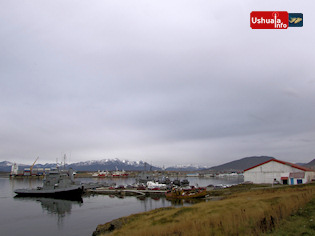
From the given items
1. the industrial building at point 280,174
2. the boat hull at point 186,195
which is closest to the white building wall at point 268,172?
the industrial building at point 280,174

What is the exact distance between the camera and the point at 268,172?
63219 mm

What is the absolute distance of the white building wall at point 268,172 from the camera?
61281mm

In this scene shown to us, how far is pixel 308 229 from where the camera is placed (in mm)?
12219

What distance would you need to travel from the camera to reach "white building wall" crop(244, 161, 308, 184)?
201 ft

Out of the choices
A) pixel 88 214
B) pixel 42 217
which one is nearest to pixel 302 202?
pixel 88 214

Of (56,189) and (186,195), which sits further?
(56,189)

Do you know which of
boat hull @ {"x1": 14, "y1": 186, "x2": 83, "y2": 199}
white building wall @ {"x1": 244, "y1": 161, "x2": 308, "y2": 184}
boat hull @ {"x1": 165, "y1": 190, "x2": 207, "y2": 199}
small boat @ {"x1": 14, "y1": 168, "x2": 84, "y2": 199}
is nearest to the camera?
boat hull @ {"x1": 165, "y1": 190, "x2": 207, "y2": 199}

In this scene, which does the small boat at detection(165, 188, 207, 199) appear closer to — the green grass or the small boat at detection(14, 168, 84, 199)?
the small boat at detection(14, 168, 84, 199)

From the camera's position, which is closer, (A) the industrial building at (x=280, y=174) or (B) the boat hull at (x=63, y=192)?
(A) the industrial building at (x=280, y=174)

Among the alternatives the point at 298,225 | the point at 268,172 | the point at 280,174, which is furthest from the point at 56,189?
the point at 298,225

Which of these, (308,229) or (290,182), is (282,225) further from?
(290,182)

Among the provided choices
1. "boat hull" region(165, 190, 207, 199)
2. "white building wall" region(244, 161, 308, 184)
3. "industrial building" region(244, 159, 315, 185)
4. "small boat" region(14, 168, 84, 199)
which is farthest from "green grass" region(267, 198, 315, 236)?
"small boat" region(14, 168, 84, 199)

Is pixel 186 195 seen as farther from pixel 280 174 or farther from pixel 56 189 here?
pixel 56 189

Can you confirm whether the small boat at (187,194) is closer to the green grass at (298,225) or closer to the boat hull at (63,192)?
the boat hull at (63,192)
